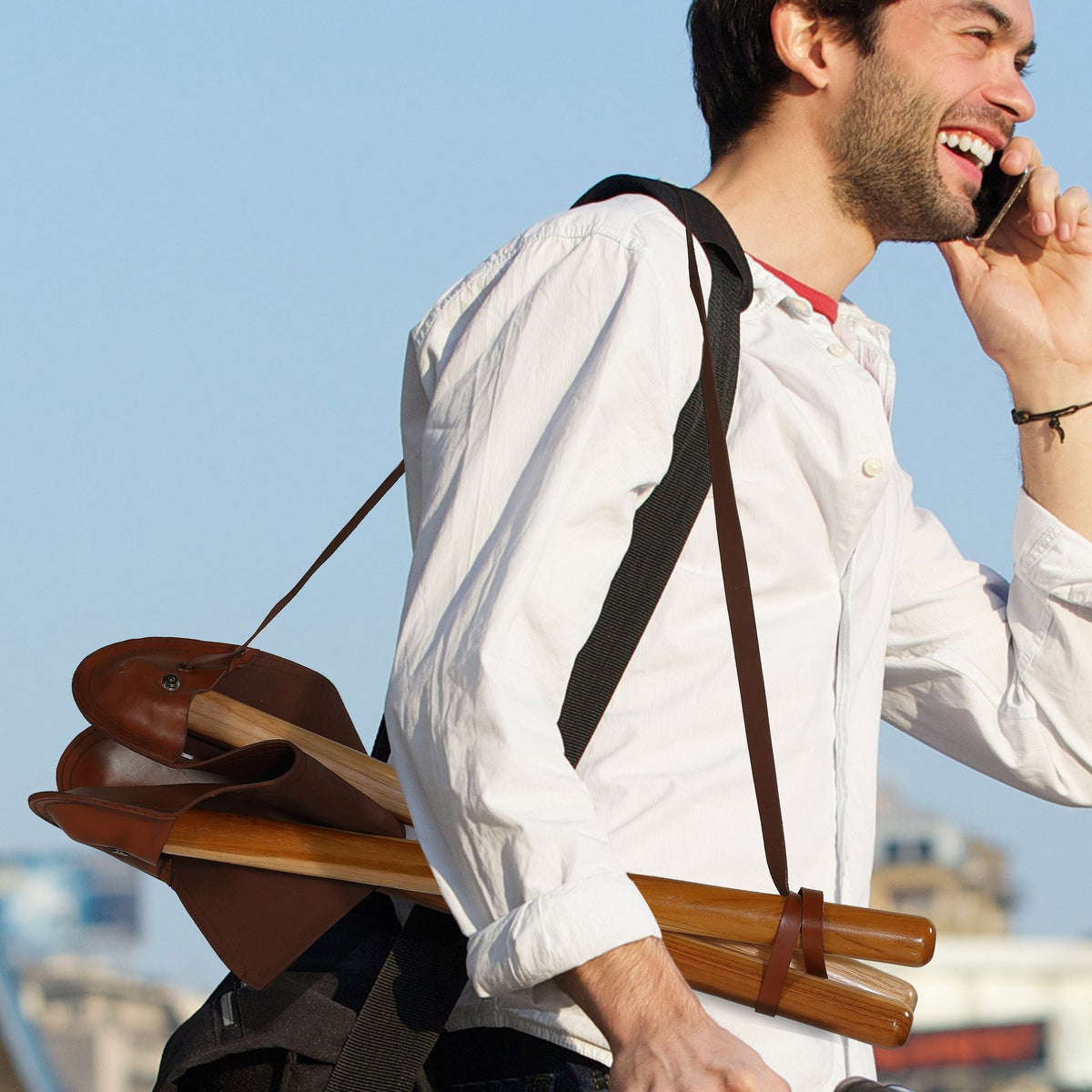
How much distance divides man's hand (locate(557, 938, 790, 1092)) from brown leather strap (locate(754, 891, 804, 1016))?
200 mm

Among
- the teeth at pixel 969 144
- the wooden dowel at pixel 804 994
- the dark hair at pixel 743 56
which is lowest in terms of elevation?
the wooden dowel at pixel 804 994

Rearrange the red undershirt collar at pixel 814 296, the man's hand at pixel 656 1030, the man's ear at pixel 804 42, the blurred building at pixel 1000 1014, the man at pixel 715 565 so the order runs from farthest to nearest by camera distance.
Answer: the blurred building at pixel 1000 1014 < the man's ear at pixel 804 42 < the red undershirt collar at pixel 814 296 < the man at pixel 715 565 < the man's hand at pixel 656 1030

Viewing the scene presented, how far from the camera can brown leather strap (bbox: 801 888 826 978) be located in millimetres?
1541

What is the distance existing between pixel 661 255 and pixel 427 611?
433mm

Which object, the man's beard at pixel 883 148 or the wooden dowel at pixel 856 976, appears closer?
the wooden dowel at pixel 856 976

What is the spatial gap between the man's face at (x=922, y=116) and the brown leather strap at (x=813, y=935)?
2.88ft

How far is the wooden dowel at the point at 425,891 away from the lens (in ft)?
5.04

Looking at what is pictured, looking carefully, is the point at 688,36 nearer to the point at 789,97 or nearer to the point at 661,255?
the point at 789,97

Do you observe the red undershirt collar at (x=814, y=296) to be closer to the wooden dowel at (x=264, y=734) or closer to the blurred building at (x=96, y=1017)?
the wooden dowel at (x=264, y=734)

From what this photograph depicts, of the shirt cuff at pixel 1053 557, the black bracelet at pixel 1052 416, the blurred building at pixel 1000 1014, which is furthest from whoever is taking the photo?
the blurred building at pixel 1000 1014

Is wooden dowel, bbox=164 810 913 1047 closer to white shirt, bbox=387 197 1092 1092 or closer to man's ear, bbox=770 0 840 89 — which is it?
white shirt, bbox=387 197 1092 1092

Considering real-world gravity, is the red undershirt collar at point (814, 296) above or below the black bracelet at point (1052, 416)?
above

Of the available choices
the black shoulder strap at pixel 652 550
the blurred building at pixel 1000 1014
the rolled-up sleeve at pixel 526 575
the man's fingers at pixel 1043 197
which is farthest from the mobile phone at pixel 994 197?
the blurred building at pixel 1000 1014

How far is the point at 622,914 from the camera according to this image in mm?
1339
